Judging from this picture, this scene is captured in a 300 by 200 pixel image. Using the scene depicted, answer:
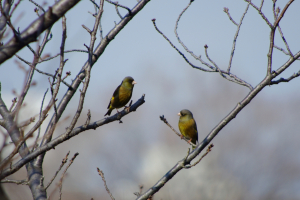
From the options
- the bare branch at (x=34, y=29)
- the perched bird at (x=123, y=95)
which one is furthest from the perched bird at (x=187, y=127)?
the bare branch at (x=34, y=29)

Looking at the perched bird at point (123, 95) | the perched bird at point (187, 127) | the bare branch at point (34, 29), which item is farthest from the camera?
the perched bird at point (187, 127)

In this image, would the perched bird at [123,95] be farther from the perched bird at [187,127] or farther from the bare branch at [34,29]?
the bare branch at [34,29]

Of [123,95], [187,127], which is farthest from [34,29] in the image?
[187,127]

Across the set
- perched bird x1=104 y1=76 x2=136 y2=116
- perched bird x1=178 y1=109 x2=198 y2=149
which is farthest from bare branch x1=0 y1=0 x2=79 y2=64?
perched bird x1=178 y1=109 x2=198 y2=149

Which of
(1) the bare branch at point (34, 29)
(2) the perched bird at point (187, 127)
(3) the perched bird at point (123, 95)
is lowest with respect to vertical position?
(1) the bare branch at point (34, 29)

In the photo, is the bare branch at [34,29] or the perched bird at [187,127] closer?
the bare branch at [34,29]

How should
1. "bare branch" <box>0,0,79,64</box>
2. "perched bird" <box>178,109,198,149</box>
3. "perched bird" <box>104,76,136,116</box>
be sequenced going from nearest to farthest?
"bare branch" <box>0,0,79,64</box>
"perched bird" <box>104,76,136,116</box>
"perched bird" <box>178,109,198,149</box>

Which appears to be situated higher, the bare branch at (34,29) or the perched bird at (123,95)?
the perched bird at (123,95)

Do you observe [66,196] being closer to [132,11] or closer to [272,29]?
[132,11]

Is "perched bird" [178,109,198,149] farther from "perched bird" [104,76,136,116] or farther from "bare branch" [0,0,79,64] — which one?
"bare branch" [0,0,79,64]

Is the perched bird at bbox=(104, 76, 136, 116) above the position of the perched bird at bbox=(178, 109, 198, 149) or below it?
above

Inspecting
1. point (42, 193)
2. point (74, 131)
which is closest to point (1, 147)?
point (74, 131)

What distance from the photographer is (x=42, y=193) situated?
296cm

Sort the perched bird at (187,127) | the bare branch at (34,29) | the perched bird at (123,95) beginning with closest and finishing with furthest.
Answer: the bare branch at (34,29), the perched bird at (123,95), the perched bird at (187,127)
